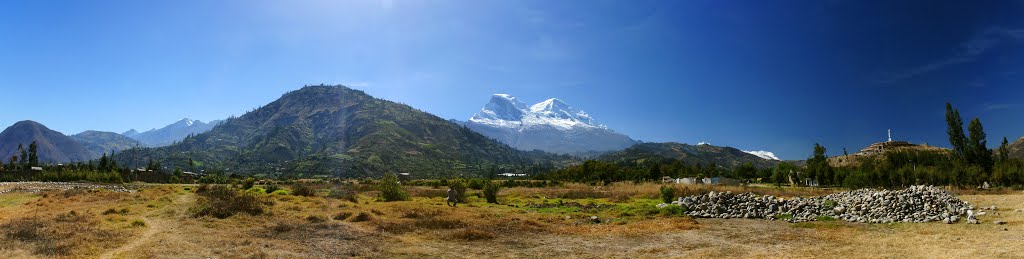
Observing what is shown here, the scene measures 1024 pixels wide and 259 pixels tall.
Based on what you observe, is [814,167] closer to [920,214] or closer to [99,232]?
[920,214]

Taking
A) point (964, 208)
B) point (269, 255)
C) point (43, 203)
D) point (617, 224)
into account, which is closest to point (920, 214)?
point (964, 208)

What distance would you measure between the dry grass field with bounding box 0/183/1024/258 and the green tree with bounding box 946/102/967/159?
242 ft

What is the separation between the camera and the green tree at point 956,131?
88.6m

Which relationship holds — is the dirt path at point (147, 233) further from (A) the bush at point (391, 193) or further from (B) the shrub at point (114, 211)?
(A) the bush at point (391, 193)

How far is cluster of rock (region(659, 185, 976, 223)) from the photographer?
93.1ft

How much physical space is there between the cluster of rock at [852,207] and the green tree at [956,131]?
241 ft

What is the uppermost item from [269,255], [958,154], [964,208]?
[958,154]

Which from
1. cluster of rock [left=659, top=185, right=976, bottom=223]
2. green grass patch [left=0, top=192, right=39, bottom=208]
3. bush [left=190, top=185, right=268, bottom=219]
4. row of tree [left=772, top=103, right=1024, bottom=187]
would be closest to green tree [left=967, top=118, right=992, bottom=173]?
row of tree [left=772, top=103, right=1024, bottom=187]

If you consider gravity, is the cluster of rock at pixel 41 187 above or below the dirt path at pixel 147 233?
above

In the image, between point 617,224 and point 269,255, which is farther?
point 617,224

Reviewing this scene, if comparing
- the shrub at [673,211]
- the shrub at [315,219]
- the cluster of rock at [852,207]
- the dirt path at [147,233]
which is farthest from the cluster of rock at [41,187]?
the cluster of rock at [852,207]

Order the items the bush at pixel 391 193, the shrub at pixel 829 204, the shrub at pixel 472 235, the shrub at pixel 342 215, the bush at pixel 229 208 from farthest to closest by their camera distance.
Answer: the bush at pixel 391 193 < the shrub at pixel 829 204 < the shrub at pixel 342 215 < the bush at pixel 229 208 < the shrub at pixel 472 235

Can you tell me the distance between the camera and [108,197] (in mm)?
41406

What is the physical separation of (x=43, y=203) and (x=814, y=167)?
11653 cm
